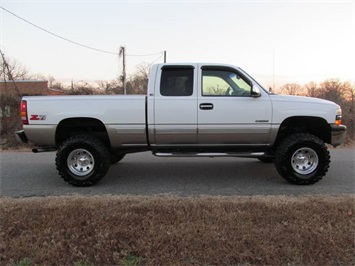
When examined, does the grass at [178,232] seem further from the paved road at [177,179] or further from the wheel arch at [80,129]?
the wheel arch at [80,129]

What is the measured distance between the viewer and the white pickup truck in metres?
6.17

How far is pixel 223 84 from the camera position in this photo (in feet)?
20.9

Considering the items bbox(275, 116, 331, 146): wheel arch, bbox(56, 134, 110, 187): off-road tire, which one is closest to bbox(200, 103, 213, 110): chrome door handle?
bbox(275, 116, 331, 146): wheel arch

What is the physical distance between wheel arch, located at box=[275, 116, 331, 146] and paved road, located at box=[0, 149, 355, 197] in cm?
82

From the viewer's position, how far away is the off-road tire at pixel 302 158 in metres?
6.20

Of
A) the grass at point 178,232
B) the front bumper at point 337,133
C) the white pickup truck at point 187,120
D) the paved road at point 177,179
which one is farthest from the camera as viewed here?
the front bumper at point 337,133

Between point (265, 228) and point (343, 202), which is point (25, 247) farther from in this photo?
point (343, 202)

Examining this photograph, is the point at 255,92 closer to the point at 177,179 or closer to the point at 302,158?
the point at 302,158

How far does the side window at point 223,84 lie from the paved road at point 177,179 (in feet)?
5.24

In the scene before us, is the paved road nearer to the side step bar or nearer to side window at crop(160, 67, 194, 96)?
the side step bar

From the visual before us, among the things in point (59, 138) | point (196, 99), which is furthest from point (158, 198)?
point (59, 138)

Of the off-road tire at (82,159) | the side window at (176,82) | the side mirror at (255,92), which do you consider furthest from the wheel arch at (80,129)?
the side mirror at (255,92)

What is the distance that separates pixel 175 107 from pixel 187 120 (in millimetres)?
301

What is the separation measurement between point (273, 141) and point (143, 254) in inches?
140
